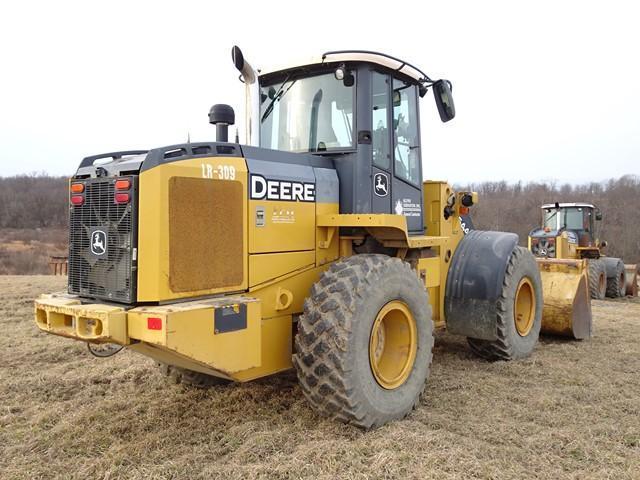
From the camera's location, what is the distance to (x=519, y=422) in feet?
13.6

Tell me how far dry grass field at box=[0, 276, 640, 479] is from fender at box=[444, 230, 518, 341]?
1.41 feet

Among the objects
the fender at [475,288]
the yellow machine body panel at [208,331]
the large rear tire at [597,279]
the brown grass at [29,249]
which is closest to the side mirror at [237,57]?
the yellow machine body panel at [208,331]

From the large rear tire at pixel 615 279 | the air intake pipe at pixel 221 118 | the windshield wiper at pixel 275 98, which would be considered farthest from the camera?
the large rear tire at pixel 615 279

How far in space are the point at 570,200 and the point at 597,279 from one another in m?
44.1

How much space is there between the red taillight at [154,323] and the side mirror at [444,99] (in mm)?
3556

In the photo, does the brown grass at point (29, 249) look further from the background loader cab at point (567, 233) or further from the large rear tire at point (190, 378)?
the large rear tire at point (190, 378)

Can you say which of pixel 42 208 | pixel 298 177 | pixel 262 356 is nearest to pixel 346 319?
pixel 262 356

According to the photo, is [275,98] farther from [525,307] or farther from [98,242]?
[525,307]

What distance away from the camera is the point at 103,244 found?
3.76m

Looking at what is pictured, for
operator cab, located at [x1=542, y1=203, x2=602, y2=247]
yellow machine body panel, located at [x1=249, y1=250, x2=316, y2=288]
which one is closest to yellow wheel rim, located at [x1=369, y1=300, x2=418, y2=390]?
yellow machine body panel, located at [x1=249, y1=250, x2=316, y2=288]

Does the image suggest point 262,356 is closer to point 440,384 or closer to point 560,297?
point 440,384

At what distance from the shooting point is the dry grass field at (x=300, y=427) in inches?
132

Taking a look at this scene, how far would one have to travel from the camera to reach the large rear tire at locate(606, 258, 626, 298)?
1548 cm

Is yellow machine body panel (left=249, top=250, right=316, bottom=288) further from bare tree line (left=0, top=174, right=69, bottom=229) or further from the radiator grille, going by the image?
bare tree line (left=0, top=174, right=69, bottom=229)
